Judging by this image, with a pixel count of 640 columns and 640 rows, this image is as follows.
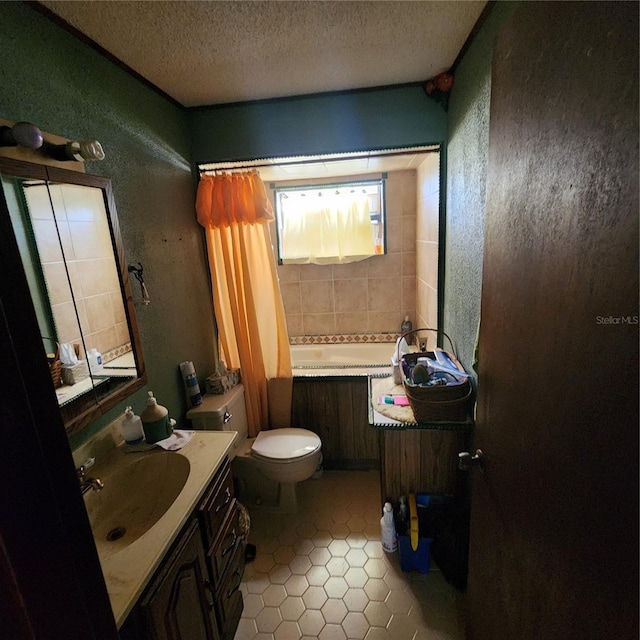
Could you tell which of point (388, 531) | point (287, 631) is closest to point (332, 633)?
point (287, 631)

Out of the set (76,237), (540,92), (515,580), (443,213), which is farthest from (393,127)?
(515,580)

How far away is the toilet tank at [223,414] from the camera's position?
6.05 feet

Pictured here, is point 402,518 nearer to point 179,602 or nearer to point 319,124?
point 179,602

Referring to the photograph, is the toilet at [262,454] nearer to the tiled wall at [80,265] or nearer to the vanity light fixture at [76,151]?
the tiled wall at [80,265]

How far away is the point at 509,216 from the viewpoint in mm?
809

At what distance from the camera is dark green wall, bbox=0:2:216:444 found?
3.55 ft

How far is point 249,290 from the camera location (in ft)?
6.98

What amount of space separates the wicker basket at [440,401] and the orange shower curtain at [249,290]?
1.00 metres

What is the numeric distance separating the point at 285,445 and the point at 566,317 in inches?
69.3

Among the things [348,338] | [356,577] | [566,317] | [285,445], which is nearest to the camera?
[566,317]

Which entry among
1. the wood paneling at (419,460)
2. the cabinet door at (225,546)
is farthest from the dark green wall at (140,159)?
the wood paneling at (419,460)

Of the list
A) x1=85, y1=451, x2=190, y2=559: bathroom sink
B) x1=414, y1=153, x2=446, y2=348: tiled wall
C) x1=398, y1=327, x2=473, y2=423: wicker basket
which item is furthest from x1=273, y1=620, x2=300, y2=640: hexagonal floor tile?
x1=414, y1=153, x2=446, y2=348: tiled wall

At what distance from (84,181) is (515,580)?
1.85m

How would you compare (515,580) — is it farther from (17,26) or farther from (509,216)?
(17,26)
